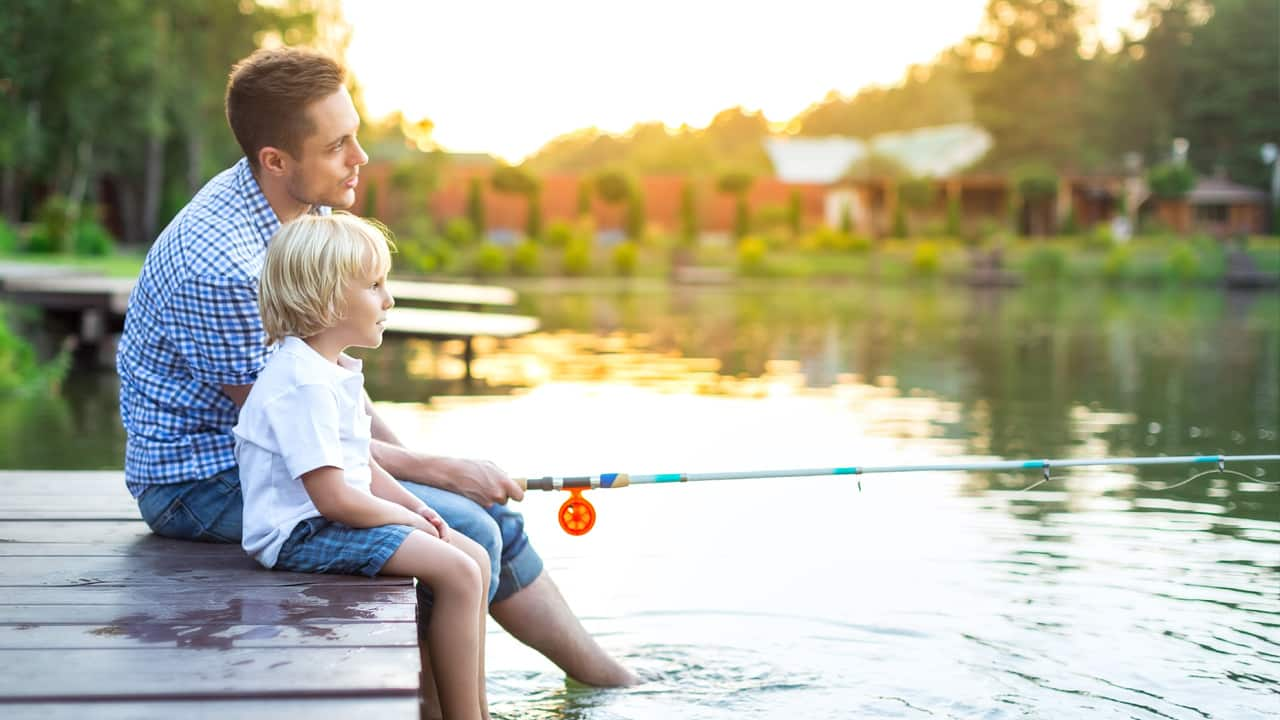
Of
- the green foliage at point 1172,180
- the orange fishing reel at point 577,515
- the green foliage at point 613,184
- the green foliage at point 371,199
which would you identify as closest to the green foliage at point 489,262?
the green foliage at point 371,199

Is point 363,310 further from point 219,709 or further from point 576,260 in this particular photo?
point 576,260

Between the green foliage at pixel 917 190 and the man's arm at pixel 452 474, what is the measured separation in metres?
36.1

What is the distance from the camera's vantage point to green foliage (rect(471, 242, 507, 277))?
1112 inches

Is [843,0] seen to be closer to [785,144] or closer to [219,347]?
[785,144]

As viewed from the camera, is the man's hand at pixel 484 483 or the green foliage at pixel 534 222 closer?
the man's hand at pixel 484 483

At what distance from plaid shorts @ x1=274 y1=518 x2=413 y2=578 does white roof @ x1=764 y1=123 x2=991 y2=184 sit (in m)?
39.6

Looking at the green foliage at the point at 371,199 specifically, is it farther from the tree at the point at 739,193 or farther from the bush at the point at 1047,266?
the bush at the point at 1047,266

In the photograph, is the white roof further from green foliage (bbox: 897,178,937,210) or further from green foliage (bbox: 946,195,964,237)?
green foliage (bbox: 946,195,964,237)

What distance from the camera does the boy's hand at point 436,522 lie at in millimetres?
2490

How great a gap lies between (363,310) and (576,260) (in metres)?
26.8

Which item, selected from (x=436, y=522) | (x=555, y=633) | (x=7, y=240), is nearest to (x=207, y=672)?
(x=436, y=522)

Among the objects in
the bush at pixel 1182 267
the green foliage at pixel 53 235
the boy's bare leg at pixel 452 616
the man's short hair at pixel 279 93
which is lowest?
the boy's bare leg at pixel 452 616

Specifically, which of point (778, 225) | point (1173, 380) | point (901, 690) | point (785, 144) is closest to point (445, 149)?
point (778, 225)

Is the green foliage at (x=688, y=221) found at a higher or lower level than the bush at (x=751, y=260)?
higher
